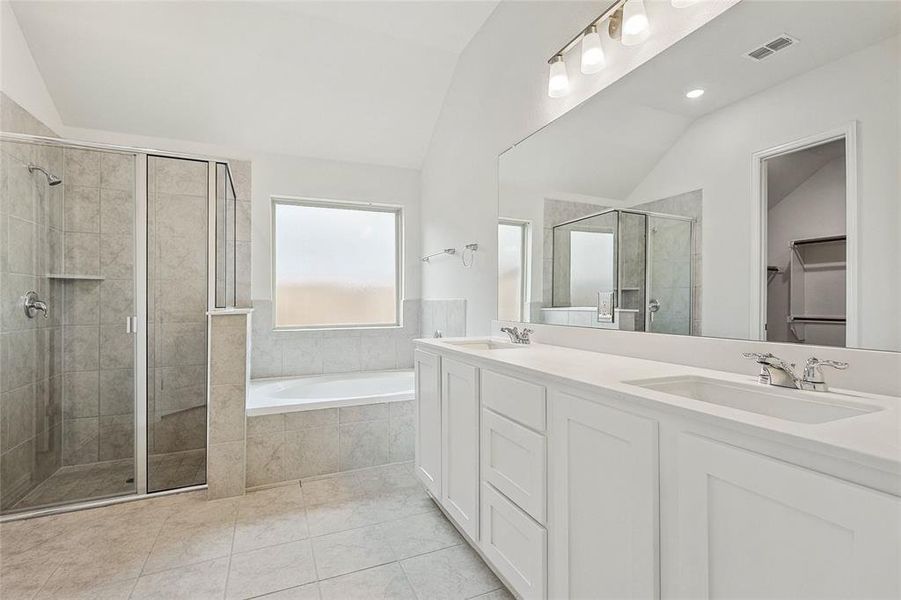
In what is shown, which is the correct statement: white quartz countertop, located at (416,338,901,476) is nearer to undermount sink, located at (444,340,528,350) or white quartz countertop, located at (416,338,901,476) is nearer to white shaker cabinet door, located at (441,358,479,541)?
white shaker cabinet door, located at (441,358,479,541)

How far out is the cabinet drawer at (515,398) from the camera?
4.24ft

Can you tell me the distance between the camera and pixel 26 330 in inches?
87.7

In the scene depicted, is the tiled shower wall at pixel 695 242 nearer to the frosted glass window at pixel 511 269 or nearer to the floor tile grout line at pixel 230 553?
the frosted glass window at pixel 511 269

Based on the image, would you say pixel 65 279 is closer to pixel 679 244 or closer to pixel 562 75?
pixel 562 75

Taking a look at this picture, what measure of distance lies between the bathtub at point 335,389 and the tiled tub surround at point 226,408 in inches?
8.2

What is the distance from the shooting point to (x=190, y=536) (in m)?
1.97

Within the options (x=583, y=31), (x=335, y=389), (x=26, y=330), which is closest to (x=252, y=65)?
(x=26, y=330)

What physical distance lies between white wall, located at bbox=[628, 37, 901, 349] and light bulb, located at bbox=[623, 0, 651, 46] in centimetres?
42

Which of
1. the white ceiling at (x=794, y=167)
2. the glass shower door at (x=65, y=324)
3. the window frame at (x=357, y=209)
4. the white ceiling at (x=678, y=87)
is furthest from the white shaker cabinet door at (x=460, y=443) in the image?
the window frame at (x=357, y=209)

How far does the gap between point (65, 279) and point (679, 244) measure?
3.04m

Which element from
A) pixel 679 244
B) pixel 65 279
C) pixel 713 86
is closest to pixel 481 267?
pixel 679 244

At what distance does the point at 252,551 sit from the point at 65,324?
1.66 m

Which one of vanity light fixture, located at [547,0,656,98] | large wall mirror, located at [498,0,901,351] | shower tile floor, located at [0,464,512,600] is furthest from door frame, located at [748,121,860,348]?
shower tile floor, located at [0,464,512,600]

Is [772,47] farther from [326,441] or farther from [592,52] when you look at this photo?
[326,441]
